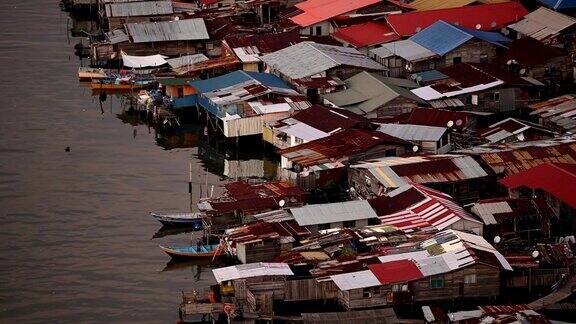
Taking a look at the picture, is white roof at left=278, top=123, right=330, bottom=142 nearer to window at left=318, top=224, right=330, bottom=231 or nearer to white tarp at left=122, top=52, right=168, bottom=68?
window at left=318, top=224, right=330, bottom=231

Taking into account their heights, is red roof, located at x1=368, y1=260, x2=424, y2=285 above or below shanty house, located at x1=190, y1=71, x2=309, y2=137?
below

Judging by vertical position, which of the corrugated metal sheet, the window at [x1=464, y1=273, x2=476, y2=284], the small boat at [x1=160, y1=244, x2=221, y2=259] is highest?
the corrugated metal sheet

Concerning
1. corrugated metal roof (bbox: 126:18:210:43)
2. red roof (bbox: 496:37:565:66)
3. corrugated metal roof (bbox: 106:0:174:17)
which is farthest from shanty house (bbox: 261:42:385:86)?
corrugated metal roof (bbox: 106:0:174:17)

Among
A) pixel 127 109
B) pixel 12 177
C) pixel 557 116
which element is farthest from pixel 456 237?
pixel 127 109

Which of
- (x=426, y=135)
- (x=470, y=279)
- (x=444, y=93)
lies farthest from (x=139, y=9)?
(x=470, y=279)

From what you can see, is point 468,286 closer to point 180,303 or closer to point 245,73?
point 180,303

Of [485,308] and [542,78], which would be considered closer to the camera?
[485,308]

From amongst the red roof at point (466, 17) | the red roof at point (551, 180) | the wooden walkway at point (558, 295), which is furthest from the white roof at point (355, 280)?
the red roof at point (466, 17)
